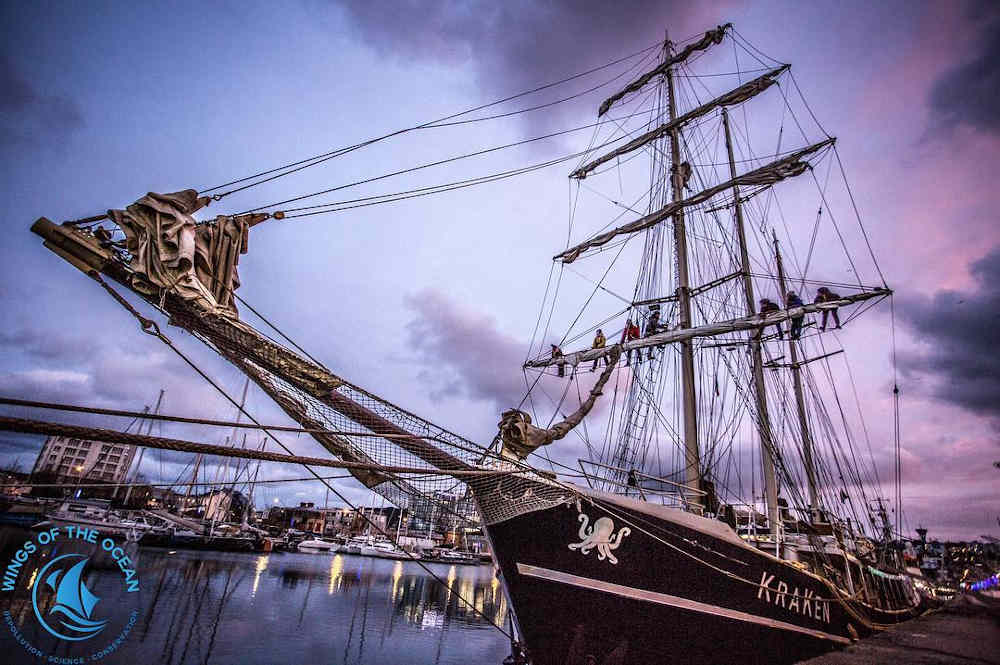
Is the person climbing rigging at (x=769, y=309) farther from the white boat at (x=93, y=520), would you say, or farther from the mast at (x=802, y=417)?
the white boat at (x=93, y=520)

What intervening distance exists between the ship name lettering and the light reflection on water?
6080 millimetres

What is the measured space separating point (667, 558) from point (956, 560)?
454 ft

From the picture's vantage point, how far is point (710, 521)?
24.9 ft

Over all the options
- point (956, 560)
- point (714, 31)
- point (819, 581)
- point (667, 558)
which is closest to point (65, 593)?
point (667, 558)

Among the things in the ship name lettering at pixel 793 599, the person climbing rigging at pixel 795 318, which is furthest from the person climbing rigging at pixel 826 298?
the ship name lettering at pixel 793 599

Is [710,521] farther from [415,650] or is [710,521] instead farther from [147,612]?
[147,612]

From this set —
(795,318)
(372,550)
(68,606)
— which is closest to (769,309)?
(795,318)

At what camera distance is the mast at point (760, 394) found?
42.4 ft

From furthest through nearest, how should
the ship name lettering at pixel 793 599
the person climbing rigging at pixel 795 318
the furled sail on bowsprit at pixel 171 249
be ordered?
the person climbing rigging at pixel 795 318
the ship name lettering at pixel 793 599
the furled sail on bowsprit at pixel 171 249

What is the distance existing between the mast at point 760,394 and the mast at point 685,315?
6.20 feet

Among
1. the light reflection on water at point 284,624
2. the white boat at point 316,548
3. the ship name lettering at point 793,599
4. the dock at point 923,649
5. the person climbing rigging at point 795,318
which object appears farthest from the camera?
the white boat at point 316,548

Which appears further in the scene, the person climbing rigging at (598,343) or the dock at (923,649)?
the person climbing rigging at (598,343)

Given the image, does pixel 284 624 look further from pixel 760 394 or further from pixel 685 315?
pixel 760 394

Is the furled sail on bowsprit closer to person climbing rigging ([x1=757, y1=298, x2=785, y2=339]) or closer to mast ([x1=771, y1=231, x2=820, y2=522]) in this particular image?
person climbing rigging ([x1=757, y1=298, x2=785, y2=339])
